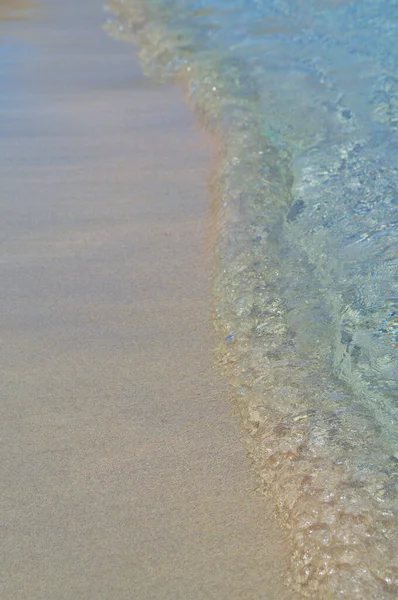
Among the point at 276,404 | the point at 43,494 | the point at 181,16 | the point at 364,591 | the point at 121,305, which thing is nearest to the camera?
the point at 364,591

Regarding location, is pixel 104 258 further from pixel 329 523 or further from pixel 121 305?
pixel 329 523

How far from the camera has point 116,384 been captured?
2.51 m

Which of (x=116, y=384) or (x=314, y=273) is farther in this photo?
(x=314, y=273)

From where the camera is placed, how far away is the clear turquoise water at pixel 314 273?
2021 mm

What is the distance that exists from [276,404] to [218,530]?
1.67 ft

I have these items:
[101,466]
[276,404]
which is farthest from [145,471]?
[276,404]

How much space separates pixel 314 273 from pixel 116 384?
2.95 feet

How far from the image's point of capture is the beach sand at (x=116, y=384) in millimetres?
1926

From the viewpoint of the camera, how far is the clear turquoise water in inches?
79.6

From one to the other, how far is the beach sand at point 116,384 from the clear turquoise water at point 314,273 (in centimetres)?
9

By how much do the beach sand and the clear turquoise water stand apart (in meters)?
0.09

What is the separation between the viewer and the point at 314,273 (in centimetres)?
302

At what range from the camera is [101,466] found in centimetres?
220

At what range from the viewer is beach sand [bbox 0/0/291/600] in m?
1.93
